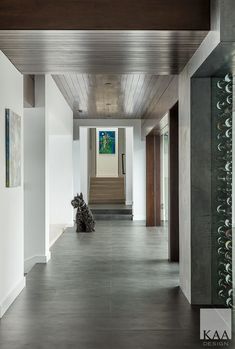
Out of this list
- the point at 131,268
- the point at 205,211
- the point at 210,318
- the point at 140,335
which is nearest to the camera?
the point at 140,335

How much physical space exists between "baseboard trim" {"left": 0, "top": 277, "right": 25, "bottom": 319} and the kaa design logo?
197 centimetres

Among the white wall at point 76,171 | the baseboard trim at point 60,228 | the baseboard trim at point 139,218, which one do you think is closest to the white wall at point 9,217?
the baseboard trim at point 60,228

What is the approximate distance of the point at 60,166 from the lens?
39.7 ft

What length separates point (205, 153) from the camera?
520 cm

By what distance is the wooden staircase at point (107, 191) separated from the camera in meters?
19.6

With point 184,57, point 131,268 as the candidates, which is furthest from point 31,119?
point 184,57

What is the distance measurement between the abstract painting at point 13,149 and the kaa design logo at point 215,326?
240cm

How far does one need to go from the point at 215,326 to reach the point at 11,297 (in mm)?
2214

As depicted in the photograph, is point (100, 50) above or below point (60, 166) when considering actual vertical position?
above

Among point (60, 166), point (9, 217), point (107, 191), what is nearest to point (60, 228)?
point (60, 166)

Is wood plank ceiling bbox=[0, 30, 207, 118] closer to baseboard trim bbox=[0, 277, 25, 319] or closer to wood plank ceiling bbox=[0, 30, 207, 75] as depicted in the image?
wood plank ceiling bbox=[0, 30, 207, 75]

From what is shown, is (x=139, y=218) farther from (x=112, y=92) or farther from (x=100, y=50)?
(x=100, y=50)

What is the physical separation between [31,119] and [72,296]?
319 centimetres

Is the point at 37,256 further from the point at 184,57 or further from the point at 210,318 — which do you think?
the point at 184,57
